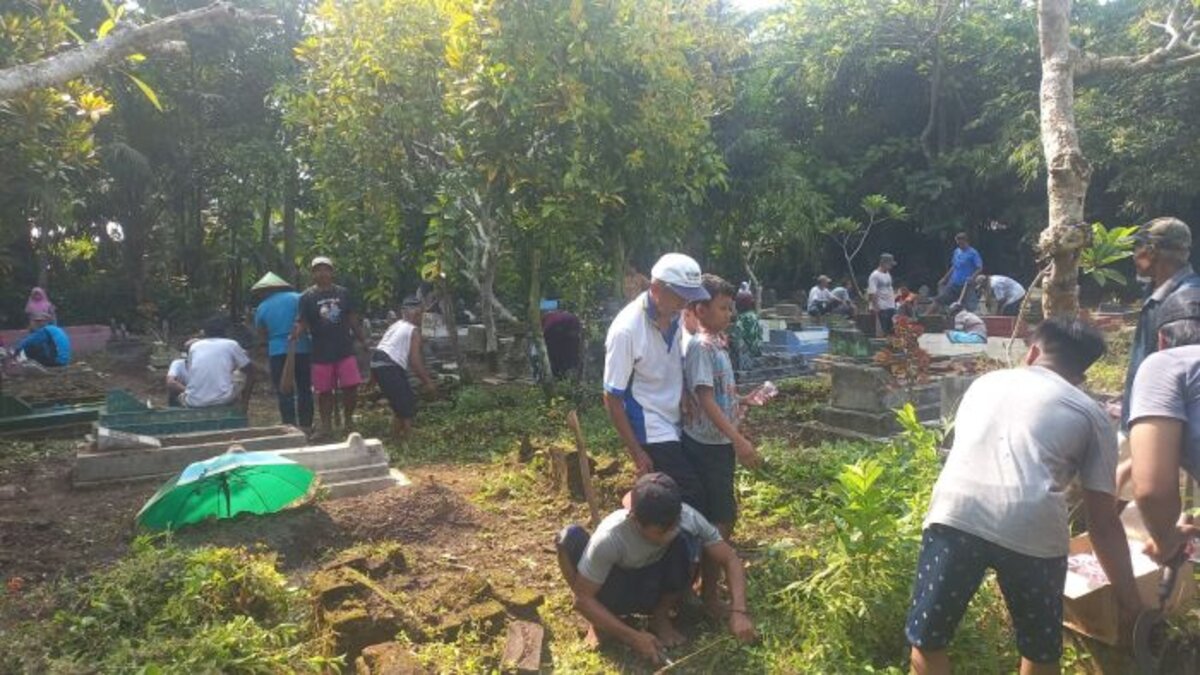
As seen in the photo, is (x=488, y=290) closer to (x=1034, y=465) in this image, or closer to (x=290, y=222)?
(x=1034, y=465)

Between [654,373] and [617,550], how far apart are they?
85cm

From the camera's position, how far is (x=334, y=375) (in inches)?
316

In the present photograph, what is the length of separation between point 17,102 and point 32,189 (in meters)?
4.28

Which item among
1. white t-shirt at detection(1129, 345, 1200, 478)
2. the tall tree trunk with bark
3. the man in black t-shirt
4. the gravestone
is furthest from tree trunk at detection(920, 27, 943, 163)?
white t-shirt at detection(1129, 345, 1200, 478)

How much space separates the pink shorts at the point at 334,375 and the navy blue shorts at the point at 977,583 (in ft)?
20.5

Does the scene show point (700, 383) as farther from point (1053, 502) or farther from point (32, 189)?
point (32, 189)

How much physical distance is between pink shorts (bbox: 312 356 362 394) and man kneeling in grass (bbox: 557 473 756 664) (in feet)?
15.6

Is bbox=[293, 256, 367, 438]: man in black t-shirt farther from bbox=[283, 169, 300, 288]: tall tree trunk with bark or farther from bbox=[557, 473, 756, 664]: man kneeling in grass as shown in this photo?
bbox=[283, 169, 300, 288]: tall tree trunk with bark

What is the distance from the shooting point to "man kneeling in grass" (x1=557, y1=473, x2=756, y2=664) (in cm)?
348

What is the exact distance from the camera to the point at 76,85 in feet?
21.0

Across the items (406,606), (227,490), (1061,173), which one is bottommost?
(406,606)

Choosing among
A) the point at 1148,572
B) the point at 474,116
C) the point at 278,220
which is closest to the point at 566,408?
the point at 474,116

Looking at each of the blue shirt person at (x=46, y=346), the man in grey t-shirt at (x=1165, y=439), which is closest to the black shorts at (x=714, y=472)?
the man in grey t-shirt at (x=1165, y=439)

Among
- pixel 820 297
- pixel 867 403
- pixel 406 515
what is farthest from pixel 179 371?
pixel 820 297
